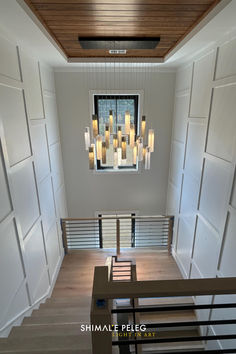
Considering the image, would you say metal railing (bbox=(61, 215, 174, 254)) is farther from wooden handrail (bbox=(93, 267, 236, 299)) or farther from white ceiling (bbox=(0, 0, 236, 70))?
wooden handrail (bbox=(93, 267, 236, 299))

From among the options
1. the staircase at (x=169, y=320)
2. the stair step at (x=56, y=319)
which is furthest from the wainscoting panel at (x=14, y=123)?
the staircase at (x=169, y=320)

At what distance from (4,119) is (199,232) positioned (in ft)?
9.66

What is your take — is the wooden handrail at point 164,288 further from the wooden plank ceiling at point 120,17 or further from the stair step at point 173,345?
the stair step at point 173,345

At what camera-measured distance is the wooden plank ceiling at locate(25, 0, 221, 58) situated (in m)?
1.75

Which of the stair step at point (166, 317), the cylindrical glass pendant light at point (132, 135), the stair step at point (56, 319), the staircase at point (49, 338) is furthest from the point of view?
the stair step at point (166, 317)

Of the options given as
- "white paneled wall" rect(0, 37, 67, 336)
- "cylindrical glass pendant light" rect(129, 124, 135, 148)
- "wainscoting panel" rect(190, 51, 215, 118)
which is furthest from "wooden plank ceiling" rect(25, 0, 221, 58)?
"cylindrical glass pendant light" rect(129, 124, 135, 148)

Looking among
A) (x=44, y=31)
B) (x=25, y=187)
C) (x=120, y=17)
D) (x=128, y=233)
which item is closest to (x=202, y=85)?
(x=120, y=17)

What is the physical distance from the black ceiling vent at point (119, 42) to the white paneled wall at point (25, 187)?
0.84 metres

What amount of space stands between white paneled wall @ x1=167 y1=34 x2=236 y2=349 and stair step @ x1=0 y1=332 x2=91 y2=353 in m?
1.59

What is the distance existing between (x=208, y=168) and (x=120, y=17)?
2.05 metres

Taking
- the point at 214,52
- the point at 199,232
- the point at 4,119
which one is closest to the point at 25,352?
the point at 4,119

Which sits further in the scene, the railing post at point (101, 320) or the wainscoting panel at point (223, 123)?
the wainscoting panel at point (223, 123)

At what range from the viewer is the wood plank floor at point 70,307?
5.52 feet

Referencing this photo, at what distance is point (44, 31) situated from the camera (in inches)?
87.9
